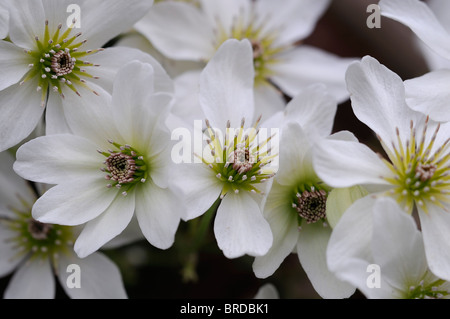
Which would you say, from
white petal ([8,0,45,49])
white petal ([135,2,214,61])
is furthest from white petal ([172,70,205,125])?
white petal ([8,0,45,49])

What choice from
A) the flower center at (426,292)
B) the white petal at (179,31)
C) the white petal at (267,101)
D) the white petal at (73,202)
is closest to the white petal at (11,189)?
the white petal at (73,202)

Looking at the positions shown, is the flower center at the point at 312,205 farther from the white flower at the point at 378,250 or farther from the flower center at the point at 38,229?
the flower center at the point at 38,229

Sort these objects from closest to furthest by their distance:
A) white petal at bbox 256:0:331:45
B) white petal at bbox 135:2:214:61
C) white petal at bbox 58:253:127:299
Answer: white petal at bbox 58:253:127:299 → white petal at bbox 135:2:214:61 → white petal at bbox 256:0:331:45

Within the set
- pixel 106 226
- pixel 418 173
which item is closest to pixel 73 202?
pixel 106 226

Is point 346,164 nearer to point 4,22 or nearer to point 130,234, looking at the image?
point 130,234

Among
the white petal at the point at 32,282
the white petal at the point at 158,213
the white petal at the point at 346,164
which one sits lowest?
the white petal at the point at 32,282

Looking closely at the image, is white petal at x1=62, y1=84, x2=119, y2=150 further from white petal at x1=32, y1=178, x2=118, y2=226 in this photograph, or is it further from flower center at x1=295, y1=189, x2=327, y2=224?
flower center at x1=295, y1=189, x2=327, y2=224
